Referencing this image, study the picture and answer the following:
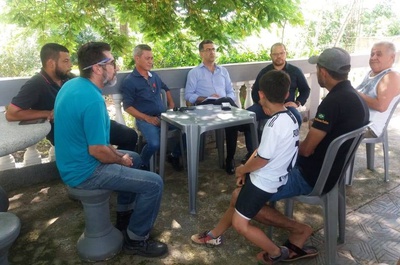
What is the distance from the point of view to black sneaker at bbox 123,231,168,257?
2.21 m

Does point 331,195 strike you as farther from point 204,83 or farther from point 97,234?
point 204,83

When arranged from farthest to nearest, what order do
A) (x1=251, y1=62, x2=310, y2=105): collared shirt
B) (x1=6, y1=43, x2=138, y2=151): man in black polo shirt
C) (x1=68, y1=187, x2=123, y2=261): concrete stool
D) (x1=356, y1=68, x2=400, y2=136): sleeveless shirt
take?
1. (x1=251, y1=62, x2=310, y2=105): collared shirt
2. (x1=356, y1=68, x2=400, y2=136): sleeveless shirt
3. (x1=6, y1=43, x2=138, y2=151): man in black polo shirt
4. (x1=68, y1=187, x2=123, y2=261): concrete stool

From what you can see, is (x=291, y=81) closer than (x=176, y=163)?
No

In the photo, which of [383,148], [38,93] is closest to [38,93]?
[38,93]

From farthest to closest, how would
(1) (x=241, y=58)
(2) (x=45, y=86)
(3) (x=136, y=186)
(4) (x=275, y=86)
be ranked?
(1) (x=241, y=58)
(2) (x=45, y=86)
(3) (x=136, y=186)
(4) (x=275, y=86)

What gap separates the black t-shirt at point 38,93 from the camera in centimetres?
257

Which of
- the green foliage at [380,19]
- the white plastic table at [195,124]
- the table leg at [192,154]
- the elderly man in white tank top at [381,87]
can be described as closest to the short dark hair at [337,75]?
the white plastic table at [195,124]

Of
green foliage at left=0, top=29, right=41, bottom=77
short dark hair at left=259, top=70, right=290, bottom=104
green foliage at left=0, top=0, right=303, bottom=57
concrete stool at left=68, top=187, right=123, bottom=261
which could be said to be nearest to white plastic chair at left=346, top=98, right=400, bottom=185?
short dark hair at left=259, top=70, right=290, bottom=104

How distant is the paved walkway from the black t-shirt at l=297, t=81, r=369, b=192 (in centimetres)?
73

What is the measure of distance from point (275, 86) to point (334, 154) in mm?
528

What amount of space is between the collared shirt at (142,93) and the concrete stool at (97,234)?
148cm

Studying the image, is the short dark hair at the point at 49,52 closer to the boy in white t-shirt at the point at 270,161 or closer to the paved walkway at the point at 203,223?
the paved walkway at the point at 203,223

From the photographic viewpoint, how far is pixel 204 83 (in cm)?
393

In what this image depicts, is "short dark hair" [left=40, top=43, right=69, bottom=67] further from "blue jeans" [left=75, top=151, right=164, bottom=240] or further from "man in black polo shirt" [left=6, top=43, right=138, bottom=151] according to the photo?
"blue jeans" [left=75, top=151, right=164, bottom=240]
